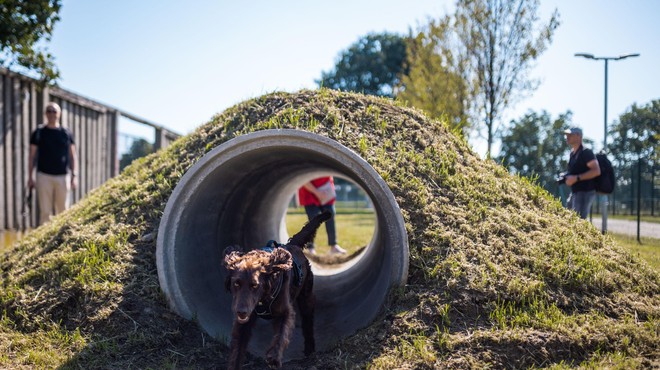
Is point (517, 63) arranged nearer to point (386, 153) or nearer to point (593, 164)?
point (593, 164)

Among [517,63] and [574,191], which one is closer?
[574,191]

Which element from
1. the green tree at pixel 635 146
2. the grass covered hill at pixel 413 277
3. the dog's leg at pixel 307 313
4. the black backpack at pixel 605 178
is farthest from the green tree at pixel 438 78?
the dog's leg at pixel 307 313

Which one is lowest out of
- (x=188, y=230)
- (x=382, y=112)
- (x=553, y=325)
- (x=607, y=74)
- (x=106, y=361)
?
(x=106, y=361)

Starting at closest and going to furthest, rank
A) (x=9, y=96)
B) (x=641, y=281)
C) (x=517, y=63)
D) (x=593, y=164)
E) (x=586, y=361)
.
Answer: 1. (x=586, y=361)
2. (x=641, y=281)
3. (x=593, y=164)
4. (x=9, y=96)
5. (x=517, y=63)

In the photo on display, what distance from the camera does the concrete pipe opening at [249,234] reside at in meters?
5.58

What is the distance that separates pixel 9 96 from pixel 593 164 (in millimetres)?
10121

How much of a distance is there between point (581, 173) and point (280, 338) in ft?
18.7

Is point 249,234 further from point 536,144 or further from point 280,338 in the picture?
point 536,144

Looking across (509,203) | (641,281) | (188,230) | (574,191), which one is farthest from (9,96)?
(641,281)

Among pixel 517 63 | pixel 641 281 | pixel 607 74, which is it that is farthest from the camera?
pixel 517 63

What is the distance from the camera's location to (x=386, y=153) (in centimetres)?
657

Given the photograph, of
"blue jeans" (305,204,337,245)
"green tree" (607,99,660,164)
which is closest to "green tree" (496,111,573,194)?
"green tree" (607,99,660,164)

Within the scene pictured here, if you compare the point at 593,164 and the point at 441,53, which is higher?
the point at 441,53

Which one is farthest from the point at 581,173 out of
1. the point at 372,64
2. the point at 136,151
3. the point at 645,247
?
the point at 372,64
